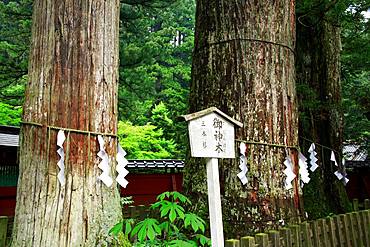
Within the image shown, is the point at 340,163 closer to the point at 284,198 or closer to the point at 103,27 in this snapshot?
the point at 284,198

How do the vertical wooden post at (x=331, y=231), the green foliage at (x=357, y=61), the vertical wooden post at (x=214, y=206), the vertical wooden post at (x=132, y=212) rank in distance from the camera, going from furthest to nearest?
1. the green foliage at (x=357, y=61)
2. the vertical wooden post at (x=132, y=212)
3. the vertical wooden post at (x=331, y=231)
4. the vertical wooden post at (x=214, y=206)

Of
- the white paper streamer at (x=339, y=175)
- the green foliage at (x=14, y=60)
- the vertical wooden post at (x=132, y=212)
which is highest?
the green foliage at (x=14, y=60)

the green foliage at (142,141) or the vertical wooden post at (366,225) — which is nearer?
the vertical wooden post at (366,225)

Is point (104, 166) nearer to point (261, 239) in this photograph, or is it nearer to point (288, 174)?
point (261, 239)

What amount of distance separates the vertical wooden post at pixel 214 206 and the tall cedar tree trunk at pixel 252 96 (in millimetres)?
955

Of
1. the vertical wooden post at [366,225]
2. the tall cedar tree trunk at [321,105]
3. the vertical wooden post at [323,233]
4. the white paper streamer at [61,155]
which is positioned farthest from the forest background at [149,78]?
the white paper streamer at [61,155]

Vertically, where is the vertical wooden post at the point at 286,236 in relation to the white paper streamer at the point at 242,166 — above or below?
below

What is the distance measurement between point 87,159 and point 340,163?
16.9ft

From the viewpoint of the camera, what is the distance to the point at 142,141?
1306cm

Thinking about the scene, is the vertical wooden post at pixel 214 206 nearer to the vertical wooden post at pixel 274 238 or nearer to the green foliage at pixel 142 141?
the vertical wooden post at pixel 274 238

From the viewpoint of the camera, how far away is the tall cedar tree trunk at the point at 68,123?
2.75 m

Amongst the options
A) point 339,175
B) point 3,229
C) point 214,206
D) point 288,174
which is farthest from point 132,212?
point 339,175

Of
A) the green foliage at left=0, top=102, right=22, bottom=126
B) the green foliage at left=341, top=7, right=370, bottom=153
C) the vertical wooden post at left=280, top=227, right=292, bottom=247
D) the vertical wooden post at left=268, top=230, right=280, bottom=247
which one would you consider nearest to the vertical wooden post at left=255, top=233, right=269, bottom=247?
the vertical wooden post at left=268, top=230, right=280, bottom=247

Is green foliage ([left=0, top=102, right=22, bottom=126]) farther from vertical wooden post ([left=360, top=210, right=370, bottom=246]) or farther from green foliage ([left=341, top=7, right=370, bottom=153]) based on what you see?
vertical wooden post ([left=360, top=210, right=370, bottom=246])
